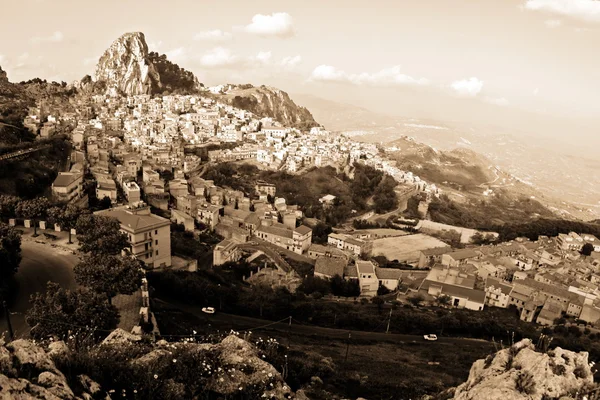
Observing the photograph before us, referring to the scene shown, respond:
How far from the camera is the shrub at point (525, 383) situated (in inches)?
337

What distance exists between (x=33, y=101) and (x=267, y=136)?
130ft

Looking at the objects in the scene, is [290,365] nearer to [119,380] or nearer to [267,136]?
[119,380]

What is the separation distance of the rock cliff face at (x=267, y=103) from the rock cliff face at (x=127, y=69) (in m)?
19.7

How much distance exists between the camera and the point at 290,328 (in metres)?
24.3

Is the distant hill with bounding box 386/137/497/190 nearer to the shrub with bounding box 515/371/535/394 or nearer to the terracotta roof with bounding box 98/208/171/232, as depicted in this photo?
the terracotta roof with bounding box 98/208/171/232

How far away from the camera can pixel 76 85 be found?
89.4 metres

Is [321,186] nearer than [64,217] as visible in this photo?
No

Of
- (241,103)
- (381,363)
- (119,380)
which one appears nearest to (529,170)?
(241,103)

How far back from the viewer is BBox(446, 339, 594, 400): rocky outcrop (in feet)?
28.0

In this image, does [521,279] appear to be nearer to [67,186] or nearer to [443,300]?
[443,300]

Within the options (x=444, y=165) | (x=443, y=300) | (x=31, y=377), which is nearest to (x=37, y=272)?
(x=31, y=377)

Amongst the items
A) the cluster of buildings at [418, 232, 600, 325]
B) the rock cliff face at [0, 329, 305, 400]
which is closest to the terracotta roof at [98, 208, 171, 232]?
the rock cliff face at [0, 329, 305, 400]

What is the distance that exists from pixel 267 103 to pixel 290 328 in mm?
101643

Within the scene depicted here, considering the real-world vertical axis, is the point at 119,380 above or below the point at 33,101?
below
